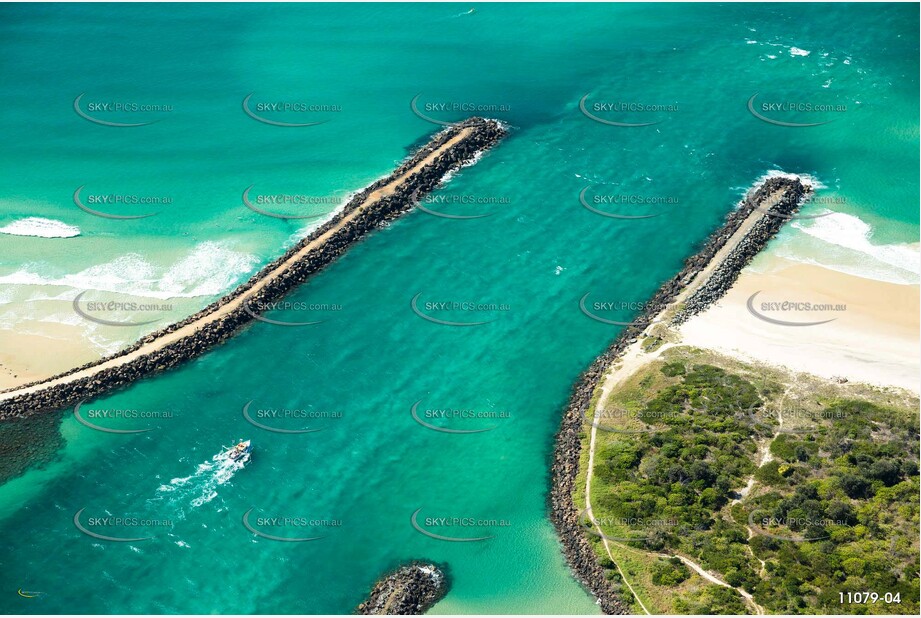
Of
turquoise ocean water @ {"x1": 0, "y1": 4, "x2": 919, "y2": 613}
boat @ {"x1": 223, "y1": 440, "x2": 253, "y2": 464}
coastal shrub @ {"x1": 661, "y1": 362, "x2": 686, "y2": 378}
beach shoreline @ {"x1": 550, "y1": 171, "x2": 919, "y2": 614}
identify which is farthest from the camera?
coastal shrub @ {"x1": 661, "y1": 362, "x2": 686, "y2": 378}

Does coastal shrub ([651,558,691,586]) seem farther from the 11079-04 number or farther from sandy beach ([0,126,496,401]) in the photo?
sandy beach ([0,126,496,401])

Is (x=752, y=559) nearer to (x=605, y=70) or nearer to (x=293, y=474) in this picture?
(x=293, y=474)

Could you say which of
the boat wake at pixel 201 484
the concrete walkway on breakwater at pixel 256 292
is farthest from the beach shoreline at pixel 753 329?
the concrete walkway on breakwater at pixel 256 292

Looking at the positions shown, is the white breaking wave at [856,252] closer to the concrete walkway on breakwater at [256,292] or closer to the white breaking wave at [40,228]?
the concrete walkway on breakwater at [256,292]

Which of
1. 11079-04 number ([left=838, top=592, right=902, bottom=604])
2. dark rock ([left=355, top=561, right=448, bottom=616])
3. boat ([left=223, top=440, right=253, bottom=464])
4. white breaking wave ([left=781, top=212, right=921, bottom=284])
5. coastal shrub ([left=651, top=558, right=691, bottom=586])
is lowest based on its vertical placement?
dark rock ([left=355, top=561, right=448, bottom=616])

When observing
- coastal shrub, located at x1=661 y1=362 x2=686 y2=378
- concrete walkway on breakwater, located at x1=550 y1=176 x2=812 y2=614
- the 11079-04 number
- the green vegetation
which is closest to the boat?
concrete walkway on breakwater, located at x1=550 y1=176 x2=812 y2=614

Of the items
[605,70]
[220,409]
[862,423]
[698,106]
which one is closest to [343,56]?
[605,70]

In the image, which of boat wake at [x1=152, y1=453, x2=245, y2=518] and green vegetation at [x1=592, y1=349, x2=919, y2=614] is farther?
boat wake at [x1=152, y1=453, x2=245, y2=518]
